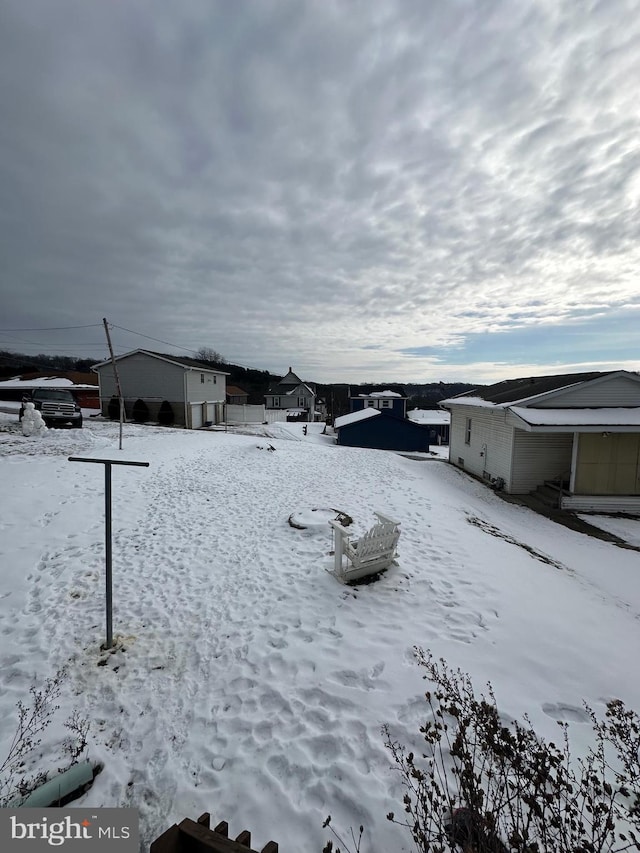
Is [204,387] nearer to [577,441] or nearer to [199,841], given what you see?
[577,441]

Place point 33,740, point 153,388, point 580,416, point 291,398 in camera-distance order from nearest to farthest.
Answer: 1. point 33,740
2. point 580,416
3. point 153,388
4. point 291,398

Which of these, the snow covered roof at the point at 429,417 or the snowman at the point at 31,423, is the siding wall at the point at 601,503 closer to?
the snowman at the point at 31,423

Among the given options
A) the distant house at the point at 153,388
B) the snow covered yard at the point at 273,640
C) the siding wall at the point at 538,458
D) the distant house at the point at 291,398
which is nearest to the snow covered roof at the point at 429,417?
the distant house at the point at 291,398

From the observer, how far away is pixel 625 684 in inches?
157

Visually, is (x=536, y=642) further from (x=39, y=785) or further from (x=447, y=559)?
(x=39, y=785)

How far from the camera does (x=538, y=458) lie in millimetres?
13383

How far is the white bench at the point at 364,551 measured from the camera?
5.74 metres

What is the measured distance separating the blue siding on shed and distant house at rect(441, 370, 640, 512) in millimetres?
12855

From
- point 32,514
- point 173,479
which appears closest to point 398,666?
point 32,514

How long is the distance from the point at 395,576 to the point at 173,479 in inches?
304

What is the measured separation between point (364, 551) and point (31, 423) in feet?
Answer: 51.4

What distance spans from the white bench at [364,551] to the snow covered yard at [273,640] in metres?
0.29

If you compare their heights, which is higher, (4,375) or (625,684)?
(4,375)

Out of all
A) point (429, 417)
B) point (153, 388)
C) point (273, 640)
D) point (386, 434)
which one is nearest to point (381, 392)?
point (429, 417)
